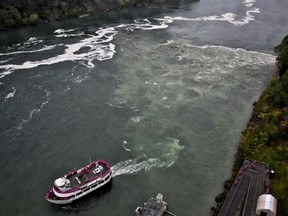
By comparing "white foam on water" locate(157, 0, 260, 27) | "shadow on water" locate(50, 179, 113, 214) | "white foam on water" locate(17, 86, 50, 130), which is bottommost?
"shadow on water" locate(50, 179, 113, 214)

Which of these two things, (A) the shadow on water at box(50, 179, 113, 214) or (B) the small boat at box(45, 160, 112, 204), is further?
(A) the shadow on water at box(50, 179, 113, 214)

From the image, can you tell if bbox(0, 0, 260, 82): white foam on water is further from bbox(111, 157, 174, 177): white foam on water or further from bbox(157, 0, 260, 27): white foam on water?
bbox(111, 157, 174, 177): white foam on water

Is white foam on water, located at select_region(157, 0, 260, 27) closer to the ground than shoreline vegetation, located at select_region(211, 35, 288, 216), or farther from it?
farther from it

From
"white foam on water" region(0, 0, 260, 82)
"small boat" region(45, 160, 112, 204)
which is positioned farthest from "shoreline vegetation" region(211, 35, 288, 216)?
"white foam on water" region(0, 0, 260, 82)

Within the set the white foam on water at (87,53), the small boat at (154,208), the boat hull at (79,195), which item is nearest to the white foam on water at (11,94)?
the white foam on water at (87,53)

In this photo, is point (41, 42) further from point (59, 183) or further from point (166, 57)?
A: point (59, 183)

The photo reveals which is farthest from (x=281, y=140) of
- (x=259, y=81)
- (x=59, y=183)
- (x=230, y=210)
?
(x=59, y=183)
